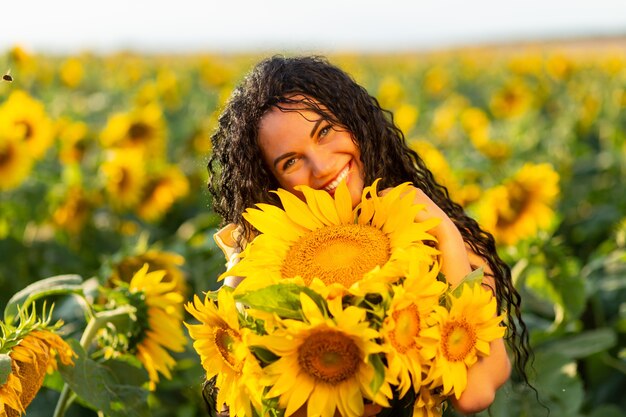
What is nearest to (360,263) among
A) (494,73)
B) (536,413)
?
(536,413)

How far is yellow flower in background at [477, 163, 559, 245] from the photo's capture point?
9.37ft

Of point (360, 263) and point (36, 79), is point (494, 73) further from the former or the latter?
point (360, 263)

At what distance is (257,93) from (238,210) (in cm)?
20

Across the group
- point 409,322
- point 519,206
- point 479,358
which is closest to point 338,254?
point 409,322

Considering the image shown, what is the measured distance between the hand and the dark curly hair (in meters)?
0.14

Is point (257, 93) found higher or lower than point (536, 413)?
higher

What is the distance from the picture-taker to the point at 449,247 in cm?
140

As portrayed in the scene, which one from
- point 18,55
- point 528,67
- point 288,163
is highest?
point 288,163

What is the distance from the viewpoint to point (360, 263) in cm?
129

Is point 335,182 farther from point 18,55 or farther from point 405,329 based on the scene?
point 18,55

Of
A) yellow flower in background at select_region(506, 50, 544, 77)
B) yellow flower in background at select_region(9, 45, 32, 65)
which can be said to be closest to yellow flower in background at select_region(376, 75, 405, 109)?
yellow flower in background at select_region(506, 50, 544, 77)

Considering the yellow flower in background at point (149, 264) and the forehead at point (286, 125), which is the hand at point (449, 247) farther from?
the yellow flower in background at point (149, 264)

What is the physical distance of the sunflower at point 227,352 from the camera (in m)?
1.25

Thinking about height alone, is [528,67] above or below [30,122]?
below
